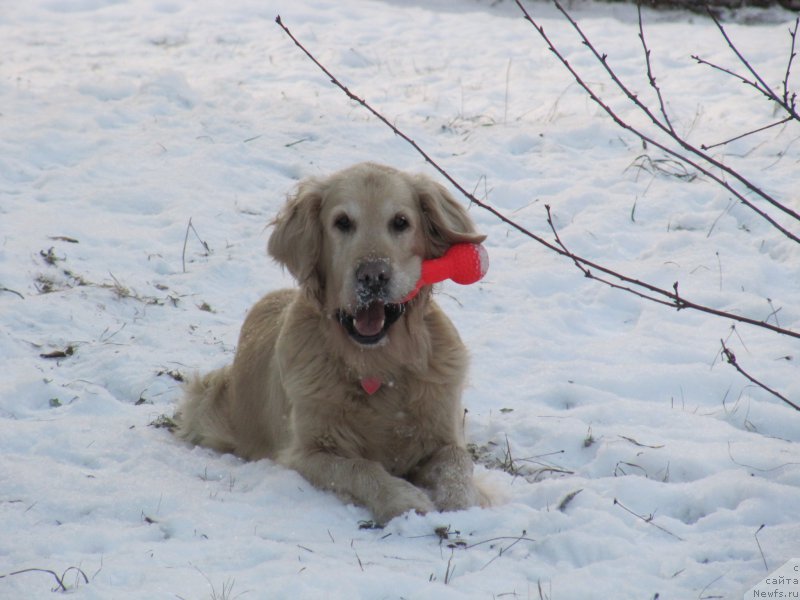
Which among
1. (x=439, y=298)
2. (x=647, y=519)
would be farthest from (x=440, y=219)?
(x=439, y=298)

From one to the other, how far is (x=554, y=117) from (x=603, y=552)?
7.16m

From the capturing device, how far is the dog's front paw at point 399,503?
3986 mm

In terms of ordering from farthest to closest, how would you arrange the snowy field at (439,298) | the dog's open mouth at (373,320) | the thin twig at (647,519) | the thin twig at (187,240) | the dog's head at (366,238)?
the thin twig at (187,240), the dog's open mouth at (373,320), the dog's head at (366,238), the thin twig at (647,519), the snowy field at (439,298)

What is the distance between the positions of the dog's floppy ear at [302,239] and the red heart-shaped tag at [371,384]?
49 centimetres

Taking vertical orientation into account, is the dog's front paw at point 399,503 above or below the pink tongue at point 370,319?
below

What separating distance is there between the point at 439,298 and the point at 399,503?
3.08 metres

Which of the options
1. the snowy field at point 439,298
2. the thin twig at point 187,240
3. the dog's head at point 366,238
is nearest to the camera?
the snowy field at point 439,298

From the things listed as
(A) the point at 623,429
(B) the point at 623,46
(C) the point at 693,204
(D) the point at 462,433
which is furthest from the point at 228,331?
(B) the point at 623,46

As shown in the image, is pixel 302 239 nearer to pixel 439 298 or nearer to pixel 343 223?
pixel 343 223

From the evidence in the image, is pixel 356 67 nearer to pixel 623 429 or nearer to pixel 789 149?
Answer: pixel 789 149

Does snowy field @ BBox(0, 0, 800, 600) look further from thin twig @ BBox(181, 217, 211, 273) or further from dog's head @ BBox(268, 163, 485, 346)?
dog's head @ BBox(268, 163, 485, 346)

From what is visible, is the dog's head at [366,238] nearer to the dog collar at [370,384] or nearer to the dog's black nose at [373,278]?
the dog's black nose at [373,278]

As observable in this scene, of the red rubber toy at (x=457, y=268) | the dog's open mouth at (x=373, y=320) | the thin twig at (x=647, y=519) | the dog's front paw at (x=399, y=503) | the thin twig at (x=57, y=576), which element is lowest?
the dog's front paw at (x=399, y=503)

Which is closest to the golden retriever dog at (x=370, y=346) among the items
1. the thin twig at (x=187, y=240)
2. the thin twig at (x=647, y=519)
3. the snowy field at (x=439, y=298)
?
the snowy field at (x=439, y=298)
